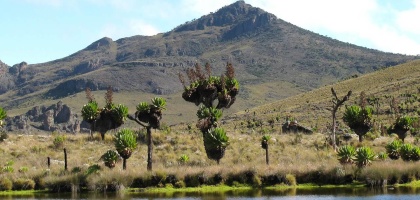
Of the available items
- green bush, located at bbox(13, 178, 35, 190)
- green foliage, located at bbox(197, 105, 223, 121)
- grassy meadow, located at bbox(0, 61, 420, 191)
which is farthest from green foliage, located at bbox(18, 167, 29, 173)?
green foliage, located at bbox(197, 105, 223, 121)

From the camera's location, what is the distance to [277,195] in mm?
40375

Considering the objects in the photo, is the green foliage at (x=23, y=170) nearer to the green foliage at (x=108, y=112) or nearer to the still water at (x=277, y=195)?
the still water at (x=277, y=195)

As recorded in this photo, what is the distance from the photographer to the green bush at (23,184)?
4862 centimetres

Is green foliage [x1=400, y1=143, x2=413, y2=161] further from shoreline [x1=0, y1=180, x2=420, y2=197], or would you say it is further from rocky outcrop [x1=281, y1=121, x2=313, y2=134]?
rocky outcrop [x1=281, y1=121, x2=313, y2=134]

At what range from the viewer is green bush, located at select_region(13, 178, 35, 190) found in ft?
160

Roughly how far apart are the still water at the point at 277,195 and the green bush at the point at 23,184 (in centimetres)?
373

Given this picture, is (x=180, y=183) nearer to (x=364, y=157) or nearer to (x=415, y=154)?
(x=364, y=157)

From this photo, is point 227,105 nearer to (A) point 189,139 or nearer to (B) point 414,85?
(A) point 189,139

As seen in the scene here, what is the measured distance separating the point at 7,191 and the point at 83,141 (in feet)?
65.2

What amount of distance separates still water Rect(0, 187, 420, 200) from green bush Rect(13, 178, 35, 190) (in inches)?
147

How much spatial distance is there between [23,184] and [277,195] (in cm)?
2168

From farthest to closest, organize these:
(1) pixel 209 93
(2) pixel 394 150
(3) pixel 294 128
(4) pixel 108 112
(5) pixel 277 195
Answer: (3) pixel 294 128
(4) pixel 108 112
(1) pixel 209 93
(2) pixel 394 150
(5) pixel 277 195

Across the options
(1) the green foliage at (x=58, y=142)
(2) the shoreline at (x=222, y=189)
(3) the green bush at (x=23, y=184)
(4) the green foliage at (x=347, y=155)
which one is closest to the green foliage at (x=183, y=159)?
(2) the shoreline at (x=222, y=189)

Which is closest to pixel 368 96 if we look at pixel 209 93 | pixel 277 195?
pixel 209 93
